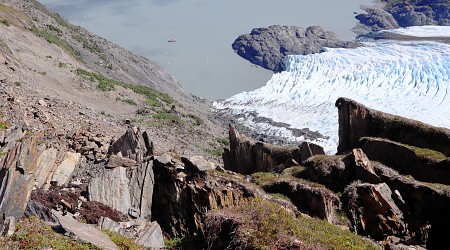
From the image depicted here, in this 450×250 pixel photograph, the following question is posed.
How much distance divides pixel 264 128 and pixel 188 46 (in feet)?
123

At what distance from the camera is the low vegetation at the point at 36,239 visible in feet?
30.7

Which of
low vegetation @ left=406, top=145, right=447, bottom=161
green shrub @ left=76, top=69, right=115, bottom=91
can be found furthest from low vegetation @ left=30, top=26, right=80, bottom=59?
low vegetation @ left=406, top=145, right=447, bottom=161

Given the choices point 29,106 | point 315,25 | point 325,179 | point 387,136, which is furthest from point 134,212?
point 315,25

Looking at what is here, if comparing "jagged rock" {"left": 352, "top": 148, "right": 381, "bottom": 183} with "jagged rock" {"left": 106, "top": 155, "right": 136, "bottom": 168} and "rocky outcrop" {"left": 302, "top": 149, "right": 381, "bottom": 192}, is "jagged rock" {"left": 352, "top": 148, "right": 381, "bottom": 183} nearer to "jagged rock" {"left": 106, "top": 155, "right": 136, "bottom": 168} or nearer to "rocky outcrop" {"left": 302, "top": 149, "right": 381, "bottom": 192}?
"rocky outcrop" {"left": 302, "top": 149, "right": 381, "bottom": 192}

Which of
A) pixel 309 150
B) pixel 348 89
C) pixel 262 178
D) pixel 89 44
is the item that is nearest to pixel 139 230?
pixel 262 178

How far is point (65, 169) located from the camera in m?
16.0

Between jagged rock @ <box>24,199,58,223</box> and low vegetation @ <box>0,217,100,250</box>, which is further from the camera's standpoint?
jagged rock @ <box>24,199,58,223</box>

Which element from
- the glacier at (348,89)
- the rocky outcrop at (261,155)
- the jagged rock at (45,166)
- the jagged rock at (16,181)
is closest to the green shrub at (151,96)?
the glacier at (348,89)

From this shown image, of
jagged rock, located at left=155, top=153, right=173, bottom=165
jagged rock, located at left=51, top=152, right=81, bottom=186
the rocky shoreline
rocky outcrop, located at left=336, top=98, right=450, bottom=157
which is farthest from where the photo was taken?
rocky outcrop, located at left=336, top=98, right=450, bottom=157

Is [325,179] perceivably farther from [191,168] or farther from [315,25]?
[315,25]

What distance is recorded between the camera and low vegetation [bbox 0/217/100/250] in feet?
30.7

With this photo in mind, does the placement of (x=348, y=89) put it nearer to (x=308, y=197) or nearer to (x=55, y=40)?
(x=55, y=40)

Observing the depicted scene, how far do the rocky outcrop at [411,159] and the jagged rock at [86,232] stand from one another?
1075cm

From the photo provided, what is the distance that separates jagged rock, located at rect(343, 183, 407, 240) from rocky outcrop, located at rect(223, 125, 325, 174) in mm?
5591
